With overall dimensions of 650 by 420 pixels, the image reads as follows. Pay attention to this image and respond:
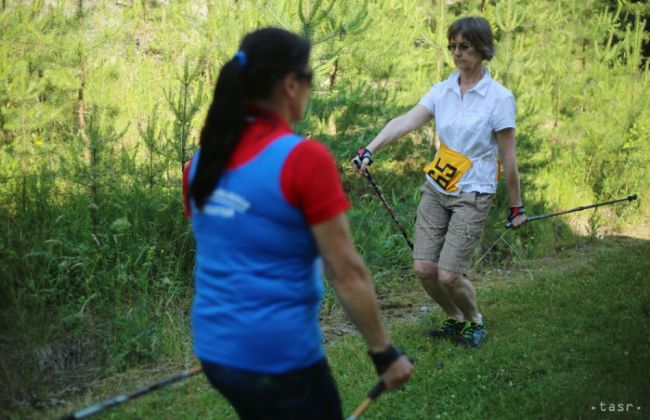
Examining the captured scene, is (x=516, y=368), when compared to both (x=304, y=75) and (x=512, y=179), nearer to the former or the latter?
(x=512, y=179)

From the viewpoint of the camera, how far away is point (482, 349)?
5082 mm

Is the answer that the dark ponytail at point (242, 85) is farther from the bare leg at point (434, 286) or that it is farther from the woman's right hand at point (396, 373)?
the bare leg at point (434, 286)

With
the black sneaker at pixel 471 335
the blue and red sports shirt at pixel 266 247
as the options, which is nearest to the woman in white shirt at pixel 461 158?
the black sneaker at pixel 471 335

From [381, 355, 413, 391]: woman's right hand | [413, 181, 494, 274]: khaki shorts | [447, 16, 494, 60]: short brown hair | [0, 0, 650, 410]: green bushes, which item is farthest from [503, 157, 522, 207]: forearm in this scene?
[381, 355, 413, 391]: woman's right hand

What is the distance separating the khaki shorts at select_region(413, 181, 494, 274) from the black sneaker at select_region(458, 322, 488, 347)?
50 centimetres

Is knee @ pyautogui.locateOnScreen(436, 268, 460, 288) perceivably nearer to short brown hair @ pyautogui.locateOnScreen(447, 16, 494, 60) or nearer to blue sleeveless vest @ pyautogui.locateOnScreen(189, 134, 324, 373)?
short brown hair @ pyautogui.locateOnScreen(447, 16, 494, 60)

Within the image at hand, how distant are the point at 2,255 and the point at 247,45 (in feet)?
12.1

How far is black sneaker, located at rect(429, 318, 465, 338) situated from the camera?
5262mm

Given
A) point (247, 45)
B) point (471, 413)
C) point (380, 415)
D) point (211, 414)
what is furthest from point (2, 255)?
point (247, 45)

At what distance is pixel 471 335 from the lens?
5168mm

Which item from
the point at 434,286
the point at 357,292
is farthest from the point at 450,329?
the point at 357,292

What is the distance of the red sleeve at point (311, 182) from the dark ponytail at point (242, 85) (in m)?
0.22

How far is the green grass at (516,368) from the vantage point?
13.8 ft

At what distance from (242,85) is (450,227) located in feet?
10.2
